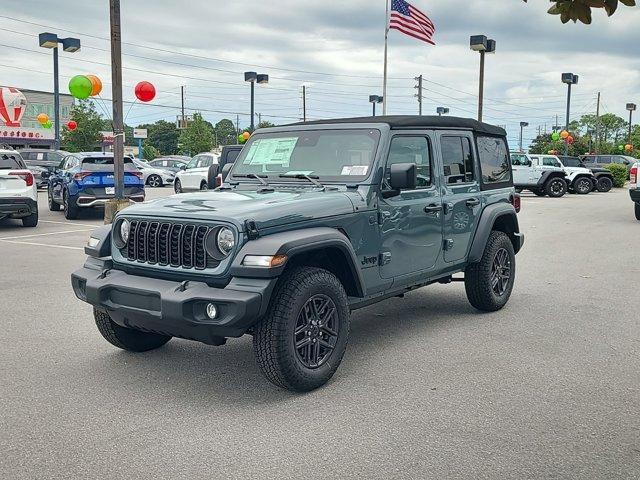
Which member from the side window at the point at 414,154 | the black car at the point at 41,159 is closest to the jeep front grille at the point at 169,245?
the side window at the point at 414,154

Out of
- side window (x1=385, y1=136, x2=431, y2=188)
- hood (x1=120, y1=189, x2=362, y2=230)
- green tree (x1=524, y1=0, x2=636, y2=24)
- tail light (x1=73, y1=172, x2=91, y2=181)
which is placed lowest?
tail light (x1=73, y1=172, x2=91, y2=181)

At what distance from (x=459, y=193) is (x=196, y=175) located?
20.4 metres

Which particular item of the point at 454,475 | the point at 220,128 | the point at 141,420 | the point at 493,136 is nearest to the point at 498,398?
the point at 454,475

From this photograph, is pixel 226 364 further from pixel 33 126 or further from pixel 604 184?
pixel 33 126

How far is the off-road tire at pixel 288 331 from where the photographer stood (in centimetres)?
434

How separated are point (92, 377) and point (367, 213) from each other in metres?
2.32

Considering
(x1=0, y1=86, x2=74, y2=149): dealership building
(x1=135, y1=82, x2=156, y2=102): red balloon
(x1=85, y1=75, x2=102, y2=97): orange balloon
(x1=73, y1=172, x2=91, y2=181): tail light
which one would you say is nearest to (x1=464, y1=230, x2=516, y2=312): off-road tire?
(x1=73, y1=172, x2=91, y2=181): tail light

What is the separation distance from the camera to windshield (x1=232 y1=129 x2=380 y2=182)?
5.45 meters

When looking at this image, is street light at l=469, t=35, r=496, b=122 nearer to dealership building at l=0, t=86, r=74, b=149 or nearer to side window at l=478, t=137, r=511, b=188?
side window at l=478, t=137, r=511, b=188

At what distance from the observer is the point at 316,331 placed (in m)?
4.65

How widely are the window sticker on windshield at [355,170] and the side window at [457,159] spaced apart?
1.12 meters

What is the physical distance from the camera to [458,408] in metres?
4.32

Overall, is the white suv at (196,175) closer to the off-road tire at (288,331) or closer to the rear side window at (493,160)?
the rear side window at (493,160)

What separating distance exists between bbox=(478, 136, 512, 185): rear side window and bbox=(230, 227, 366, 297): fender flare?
101 inches
